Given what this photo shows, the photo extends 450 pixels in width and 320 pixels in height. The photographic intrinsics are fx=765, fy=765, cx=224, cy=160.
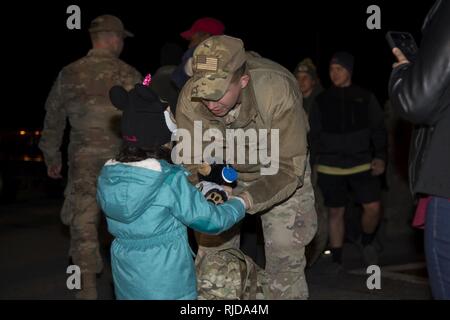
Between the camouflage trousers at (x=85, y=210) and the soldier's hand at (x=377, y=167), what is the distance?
2.65 m

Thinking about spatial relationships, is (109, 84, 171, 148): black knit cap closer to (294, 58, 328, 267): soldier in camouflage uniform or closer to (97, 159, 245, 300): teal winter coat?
(97, 159, 245, 300): teal winter coat

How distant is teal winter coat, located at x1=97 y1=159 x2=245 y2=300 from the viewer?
3.71 m

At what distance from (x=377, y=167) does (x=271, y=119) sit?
3.35 m

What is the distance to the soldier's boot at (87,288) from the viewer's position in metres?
6.07

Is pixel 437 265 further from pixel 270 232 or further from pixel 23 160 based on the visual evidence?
pixel 23 160

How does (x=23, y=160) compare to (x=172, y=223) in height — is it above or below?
below

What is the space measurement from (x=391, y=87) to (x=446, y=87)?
0.24 m

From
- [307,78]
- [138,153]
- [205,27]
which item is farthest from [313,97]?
[138,153]

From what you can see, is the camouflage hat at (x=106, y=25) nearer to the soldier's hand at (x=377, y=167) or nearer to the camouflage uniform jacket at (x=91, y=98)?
the camouflage uniform jacket at (x=91, y=98)

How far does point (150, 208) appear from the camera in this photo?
377cm

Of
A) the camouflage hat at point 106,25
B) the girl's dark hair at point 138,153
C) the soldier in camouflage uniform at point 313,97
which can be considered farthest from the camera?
the soldier in camouflage uniform at point 313,97

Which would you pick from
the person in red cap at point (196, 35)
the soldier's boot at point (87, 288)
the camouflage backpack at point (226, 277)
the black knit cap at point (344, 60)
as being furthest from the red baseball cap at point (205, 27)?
the camouflage backpack at point (226, 277)
